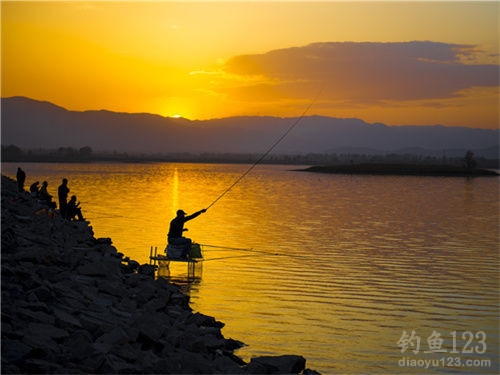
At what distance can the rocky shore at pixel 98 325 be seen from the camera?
23.2 ft

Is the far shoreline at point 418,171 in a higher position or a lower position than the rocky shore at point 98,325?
higher

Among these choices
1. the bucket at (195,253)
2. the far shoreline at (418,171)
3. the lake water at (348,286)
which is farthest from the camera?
the far shoreline at (418,171)

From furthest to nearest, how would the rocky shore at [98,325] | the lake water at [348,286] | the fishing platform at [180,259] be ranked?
1. the fishing platform at [180,259]
2. the lake water at [348,286]
3. the rocky shore at [98,325]

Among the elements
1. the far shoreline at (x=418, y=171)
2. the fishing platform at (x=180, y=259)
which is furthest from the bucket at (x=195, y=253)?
the far shoreline at (x=418, y=171)

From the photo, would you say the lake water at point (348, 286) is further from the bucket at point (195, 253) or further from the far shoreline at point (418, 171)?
the far shoreline at point (418, 171)

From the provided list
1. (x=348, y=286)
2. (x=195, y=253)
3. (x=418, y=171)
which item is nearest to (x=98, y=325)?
(x=195, y=253)

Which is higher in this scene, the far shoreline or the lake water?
the far shoreline

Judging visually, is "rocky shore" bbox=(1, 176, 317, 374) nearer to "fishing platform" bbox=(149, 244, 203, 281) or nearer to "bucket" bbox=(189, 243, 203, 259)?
"fishing platform" bbox=(149, 244, 203, 281)

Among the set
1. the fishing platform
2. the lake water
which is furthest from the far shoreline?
the fishing platform

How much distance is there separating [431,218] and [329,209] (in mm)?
7525

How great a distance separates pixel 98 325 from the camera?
8562 millimetres

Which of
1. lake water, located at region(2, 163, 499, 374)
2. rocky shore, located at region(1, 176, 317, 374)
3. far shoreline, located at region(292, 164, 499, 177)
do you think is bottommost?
lake water, located at region(2, 163, 499, 374)

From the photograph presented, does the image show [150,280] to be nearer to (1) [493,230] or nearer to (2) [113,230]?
(2) [113,230]

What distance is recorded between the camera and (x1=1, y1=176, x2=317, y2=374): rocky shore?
23.2 feet
